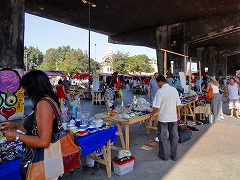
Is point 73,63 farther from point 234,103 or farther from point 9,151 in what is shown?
point 9,151

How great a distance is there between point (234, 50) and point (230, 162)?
3145cm

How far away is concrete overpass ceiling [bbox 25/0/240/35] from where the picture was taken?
13.0 m

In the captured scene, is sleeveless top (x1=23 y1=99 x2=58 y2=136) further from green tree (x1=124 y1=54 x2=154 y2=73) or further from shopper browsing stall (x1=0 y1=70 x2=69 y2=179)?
green tree (x1=124 y1=54 x2=154 y2=73)

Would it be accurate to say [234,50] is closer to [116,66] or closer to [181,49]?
[181,49]

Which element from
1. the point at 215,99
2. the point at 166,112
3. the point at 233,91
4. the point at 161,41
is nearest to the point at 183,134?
the point at 166,112

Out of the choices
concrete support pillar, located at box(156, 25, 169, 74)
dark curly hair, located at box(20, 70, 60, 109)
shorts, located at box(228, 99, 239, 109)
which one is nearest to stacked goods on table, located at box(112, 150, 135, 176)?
dark curly hair, located at box(20, 70, 60, 109)

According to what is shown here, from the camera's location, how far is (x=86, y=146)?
3.06 meters

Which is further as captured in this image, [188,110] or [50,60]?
[50,60]

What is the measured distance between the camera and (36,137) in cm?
182

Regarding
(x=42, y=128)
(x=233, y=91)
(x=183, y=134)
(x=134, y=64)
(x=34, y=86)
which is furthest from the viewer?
(x=134, y=64)

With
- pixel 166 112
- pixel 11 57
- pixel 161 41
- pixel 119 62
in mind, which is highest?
pixel 119 62

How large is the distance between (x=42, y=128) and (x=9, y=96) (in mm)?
7545

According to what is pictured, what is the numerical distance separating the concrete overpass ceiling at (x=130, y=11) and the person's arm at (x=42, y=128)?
12.4m

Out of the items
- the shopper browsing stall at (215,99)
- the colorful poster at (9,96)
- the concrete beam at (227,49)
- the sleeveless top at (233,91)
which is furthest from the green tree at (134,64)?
the shopper browsing stall at (215,99)
